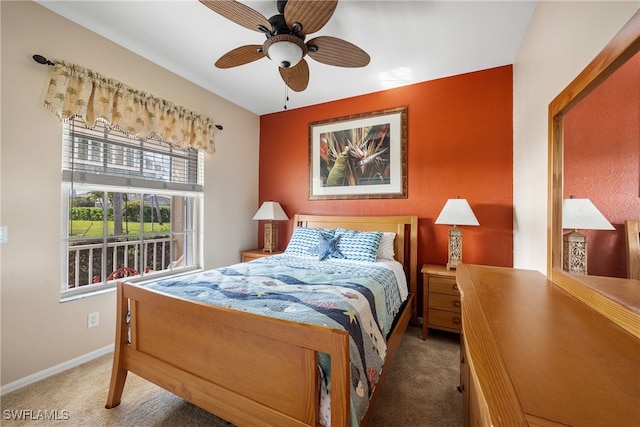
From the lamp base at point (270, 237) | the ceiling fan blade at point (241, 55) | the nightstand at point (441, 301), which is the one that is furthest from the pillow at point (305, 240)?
the ceiling fan blade at point (241, 55)

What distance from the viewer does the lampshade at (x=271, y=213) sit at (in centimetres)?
336

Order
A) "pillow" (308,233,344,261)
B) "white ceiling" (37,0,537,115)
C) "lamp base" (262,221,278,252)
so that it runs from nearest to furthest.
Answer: "white ceiling" (37,0,537,115)
"pillow" (308,233,344,261)
"lamp base" (262,221,278,252)

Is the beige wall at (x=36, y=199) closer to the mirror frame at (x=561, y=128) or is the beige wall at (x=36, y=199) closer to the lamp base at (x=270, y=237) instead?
the lamp base at (x=270, y=237)

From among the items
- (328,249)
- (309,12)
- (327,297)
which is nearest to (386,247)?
(328,249)

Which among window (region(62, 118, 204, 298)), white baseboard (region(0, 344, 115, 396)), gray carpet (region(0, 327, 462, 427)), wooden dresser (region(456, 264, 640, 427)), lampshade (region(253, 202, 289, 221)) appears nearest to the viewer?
wooden dresser (region(456, 264, 640, 427))

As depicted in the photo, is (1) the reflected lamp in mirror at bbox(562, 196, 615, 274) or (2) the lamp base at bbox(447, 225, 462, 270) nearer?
(1) the reflected lamp in mirror at bbox(562, 196, 615, 274)

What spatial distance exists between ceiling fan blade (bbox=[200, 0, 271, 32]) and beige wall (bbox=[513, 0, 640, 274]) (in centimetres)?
155

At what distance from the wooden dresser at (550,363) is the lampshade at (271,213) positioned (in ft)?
8.92

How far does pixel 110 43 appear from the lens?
2199mm

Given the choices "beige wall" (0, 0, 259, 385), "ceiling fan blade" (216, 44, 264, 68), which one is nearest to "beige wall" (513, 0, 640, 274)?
"ceiling fan blade" (216, 44, 264, 68)

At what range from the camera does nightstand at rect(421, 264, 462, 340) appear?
235 cm

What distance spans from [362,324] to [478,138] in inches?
93.1

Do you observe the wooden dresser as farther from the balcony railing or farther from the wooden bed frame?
the balcony railing

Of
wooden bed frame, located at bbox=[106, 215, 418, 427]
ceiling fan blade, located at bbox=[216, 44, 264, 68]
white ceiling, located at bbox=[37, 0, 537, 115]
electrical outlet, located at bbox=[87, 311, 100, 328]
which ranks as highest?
white ceiling, located at bbox=[37, 0, 537, 115]
